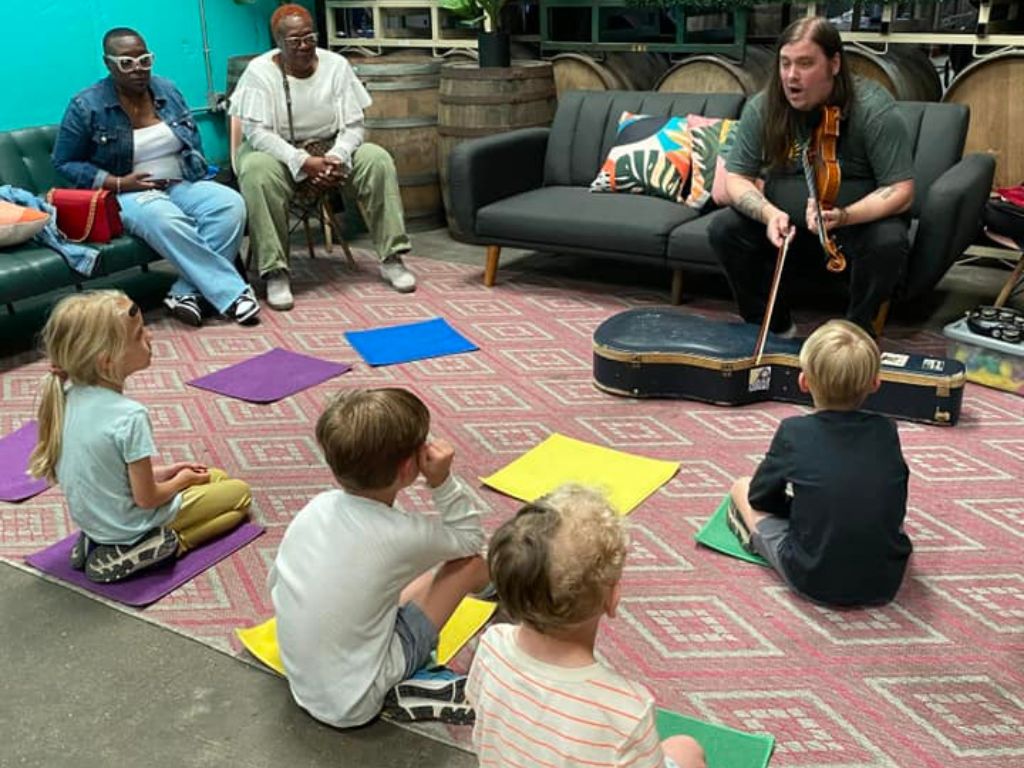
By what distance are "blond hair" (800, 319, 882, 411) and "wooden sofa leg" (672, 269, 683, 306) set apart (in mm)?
1719

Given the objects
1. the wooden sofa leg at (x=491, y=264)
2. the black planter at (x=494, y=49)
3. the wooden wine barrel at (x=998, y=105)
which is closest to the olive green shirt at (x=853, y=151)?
the wooden wine barrel at (x=998, y=105)

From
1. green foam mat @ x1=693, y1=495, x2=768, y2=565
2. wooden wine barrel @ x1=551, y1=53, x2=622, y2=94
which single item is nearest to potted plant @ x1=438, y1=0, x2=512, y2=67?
wooden wine barrel @ x1=551, y1=53, x2=622, y2=94

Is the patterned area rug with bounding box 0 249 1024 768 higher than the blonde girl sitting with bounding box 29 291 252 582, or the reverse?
the blonde girl sitting with bounding box 29 291 252 582

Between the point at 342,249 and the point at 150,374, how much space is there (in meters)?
1.64

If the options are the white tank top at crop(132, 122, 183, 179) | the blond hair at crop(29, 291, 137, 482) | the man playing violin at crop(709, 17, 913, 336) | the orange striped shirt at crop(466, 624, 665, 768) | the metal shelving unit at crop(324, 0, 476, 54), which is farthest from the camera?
the metal shelving unit at crop(324, 0, 476, 54)

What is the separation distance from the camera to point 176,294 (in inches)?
152

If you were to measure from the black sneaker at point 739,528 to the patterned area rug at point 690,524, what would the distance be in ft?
0.18

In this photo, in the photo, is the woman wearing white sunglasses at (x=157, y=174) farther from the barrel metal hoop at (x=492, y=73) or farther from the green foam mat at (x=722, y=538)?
the green foam mat at (x=722, y=538)

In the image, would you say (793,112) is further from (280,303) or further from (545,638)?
(545,638)

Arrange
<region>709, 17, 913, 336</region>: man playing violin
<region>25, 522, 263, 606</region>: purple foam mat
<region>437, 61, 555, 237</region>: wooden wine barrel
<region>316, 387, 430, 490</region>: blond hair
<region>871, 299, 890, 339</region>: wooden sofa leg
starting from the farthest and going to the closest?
<region>437, 61, 555, 237</region>: wooden wine barrel
<region>871, 299, 890, 339</region>: wooden sofa leg
<region>709, 17, 913, 336</region>: man playing violin
<region>25, 522, 263, 606</region>: purple foam mat
<region>316, 387, 430, 490</region>: blond hair

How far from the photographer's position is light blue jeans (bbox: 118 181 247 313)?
12.3ft

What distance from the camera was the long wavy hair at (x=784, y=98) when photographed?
2.90m

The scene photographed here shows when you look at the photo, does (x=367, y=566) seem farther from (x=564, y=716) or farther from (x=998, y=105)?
(x=998, y=105)

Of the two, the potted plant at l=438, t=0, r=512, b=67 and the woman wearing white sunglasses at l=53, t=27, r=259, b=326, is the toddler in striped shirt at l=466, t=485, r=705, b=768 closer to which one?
the woman wearing white sunglasses at l=53, t=27, r=259, b=326
